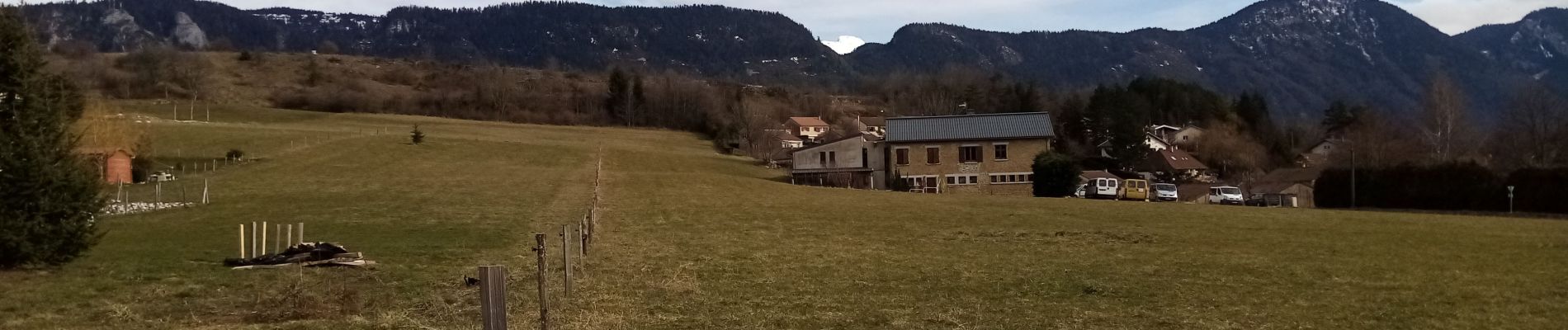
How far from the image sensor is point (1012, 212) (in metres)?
35.9

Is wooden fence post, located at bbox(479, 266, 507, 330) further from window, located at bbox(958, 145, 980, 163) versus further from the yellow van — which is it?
window, located at bbox(958, 145, 980, 163)

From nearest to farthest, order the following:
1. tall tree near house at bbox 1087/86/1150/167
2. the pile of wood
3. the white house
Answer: the pile of wood, tall tree near house at bbox 1087/86/1150/167, the white house

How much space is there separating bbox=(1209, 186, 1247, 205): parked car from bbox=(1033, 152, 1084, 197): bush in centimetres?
751

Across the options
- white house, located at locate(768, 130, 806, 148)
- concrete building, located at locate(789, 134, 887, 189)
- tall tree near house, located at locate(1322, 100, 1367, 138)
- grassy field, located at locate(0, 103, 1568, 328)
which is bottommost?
grassy field, located at locate(0, 103, 1568, 328)

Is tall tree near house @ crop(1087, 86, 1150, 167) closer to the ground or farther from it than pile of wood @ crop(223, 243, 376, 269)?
farther from it

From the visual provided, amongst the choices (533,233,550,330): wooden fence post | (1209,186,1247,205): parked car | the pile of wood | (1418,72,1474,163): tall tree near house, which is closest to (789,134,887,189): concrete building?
(1209,186,1247,205): parked car

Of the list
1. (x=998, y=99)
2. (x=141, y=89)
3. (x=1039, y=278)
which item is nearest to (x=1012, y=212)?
(x=1039, y=278)

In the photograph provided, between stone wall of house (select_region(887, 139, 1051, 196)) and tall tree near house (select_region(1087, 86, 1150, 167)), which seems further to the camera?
tall tree near house (select_region(1087, 86, 1150, 167))

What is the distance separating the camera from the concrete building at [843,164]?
2603 inches

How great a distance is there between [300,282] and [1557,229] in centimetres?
3506

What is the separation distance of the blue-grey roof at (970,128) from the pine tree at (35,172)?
169 feet

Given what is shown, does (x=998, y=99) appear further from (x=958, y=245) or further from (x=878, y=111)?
(x=958, y=245)

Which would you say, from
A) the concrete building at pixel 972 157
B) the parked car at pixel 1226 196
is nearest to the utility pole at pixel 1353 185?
the parked car at pixel 1226 196

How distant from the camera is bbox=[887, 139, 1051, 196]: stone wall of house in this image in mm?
64938
